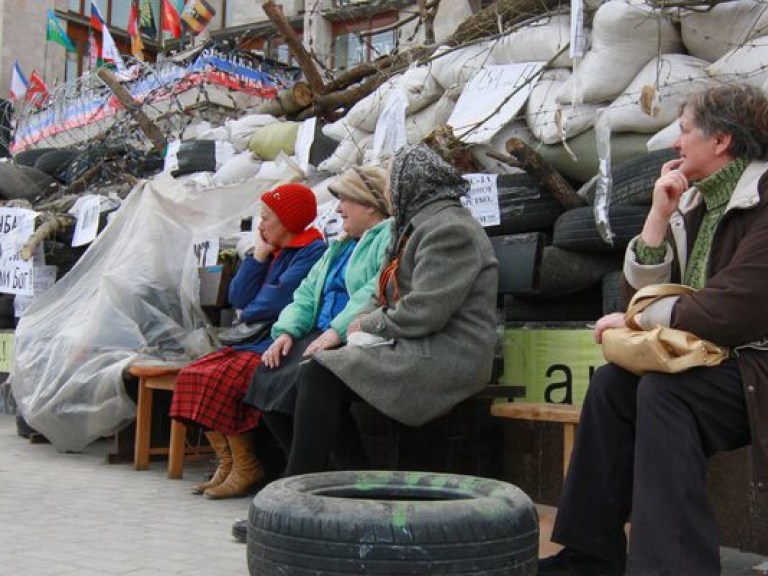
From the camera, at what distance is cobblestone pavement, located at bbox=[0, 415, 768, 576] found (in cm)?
321

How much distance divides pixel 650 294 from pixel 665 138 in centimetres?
168

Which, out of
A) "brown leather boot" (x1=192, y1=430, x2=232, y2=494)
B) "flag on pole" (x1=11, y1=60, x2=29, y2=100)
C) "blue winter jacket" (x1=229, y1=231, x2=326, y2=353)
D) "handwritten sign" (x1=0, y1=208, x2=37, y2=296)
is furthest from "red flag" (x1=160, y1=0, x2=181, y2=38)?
"brown leather boot" (x1=192, y1=430, x2=232, y2=494)

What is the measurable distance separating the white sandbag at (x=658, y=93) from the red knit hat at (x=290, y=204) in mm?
1496

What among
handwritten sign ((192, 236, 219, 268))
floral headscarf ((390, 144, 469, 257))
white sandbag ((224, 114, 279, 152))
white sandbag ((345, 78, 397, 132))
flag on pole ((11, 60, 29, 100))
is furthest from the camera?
flag on pole ((11, 60, 29, 100))

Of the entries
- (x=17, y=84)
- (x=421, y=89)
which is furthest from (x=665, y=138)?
(x=17, y=84)

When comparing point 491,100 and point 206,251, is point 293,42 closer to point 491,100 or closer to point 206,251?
point 206,251

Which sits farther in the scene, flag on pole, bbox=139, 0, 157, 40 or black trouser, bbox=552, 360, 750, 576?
flag on pole, bbox=139, 0, 157, 40

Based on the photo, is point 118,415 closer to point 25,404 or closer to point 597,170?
point 25,404

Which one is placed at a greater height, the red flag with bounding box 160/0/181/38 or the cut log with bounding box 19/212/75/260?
the red flag with bounding box 160/0/181/38

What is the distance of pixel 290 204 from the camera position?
15.4 feet

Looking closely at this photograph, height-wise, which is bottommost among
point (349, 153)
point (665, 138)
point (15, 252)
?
point (15, 252)

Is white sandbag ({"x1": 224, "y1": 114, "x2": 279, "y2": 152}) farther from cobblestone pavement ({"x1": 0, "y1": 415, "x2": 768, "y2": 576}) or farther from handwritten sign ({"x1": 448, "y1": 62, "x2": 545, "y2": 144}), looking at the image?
cobblestone pavement ({"x1": 0, "y1": 415, "x2": 768, "y2": 576})

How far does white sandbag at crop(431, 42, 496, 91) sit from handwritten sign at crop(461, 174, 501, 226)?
4.27 feet

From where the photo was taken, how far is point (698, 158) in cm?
273
